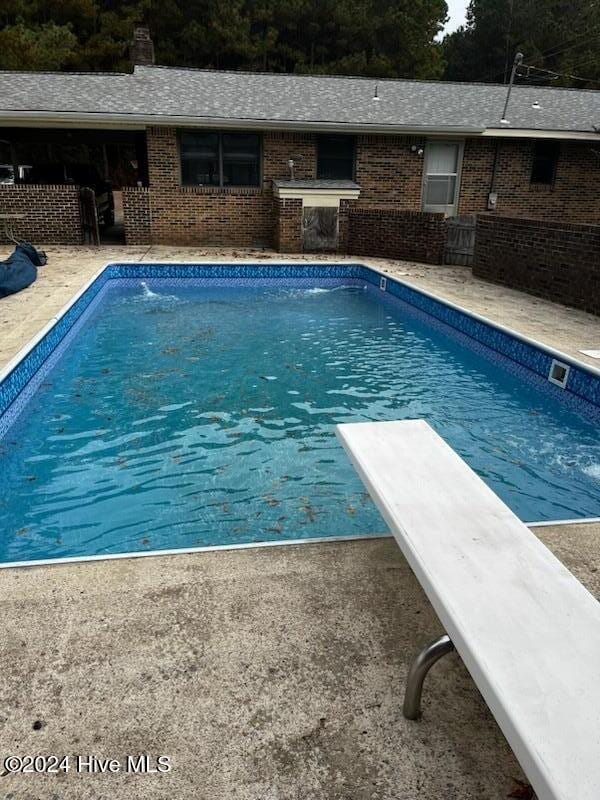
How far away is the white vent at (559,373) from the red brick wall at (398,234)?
6609 millimetres

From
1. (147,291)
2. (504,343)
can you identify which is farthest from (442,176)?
(504,343)

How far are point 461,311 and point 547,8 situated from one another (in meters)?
35.9

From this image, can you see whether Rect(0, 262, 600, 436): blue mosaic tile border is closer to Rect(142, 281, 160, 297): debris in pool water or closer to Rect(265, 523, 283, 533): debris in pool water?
Rect(142, 281, 160, 297): debris in pool water

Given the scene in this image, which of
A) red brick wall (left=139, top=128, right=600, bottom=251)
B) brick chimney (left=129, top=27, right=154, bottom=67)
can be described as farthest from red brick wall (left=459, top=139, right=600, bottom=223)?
brick chimney (left=129, top=27, right=154, bottom=67)

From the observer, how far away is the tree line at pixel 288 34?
2475cm

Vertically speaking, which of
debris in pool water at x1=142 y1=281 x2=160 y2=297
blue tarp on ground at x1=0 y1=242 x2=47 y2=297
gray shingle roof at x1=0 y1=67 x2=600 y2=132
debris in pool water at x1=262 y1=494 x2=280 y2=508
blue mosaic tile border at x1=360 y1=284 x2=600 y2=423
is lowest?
debris in pool water at x1=262 y1=494 x2=280 y2=508

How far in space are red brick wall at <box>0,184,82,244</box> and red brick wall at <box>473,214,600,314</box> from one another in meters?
8.76

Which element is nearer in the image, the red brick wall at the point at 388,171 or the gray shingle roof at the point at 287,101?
the gray shingle roof at the point at 287,101

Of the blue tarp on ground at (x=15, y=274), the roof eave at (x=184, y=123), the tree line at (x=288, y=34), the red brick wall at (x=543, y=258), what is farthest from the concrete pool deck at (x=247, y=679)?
the tree line at (x=288, y=34)

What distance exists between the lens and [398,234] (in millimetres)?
12508

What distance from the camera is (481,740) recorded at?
6.04 feet

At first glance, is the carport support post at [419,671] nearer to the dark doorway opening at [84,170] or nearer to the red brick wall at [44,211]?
the dark doorway opening at [84,170]

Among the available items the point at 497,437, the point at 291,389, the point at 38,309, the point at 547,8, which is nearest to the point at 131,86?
A: the point at 38,309

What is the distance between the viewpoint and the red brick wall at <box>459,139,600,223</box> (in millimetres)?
14328
